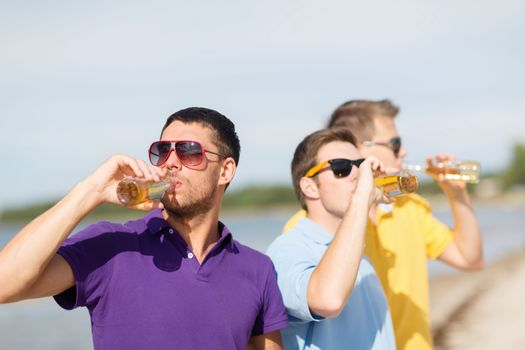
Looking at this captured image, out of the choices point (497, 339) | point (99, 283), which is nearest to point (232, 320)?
point (99, 283)

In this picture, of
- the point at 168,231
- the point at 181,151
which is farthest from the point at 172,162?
the point at 168,231

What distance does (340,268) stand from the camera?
268cm

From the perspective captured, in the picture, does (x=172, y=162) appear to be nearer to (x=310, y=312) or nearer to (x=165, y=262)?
(x=165, y=262)

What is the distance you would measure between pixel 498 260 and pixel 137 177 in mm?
23077

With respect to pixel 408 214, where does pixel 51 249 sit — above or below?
above

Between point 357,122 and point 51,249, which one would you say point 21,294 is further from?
point 357,122

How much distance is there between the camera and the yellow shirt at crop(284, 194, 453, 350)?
3.80 metres

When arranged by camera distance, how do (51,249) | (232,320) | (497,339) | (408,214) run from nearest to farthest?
(51,249) → (232,320) → (408,214) → (497,339)

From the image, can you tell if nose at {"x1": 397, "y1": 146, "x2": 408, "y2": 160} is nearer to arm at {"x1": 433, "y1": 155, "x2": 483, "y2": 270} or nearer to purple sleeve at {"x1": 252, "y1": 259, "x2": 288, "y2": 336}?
arm at {"x1": 433, "y1": 155, "x2": 483, "y2": 270}

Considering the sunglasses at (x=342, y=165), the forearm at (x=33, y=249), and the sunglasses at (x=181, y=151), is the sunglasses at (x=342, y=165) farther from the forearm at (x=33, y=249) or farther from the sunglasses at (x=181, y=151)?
the forearm at (x=33, y=249)

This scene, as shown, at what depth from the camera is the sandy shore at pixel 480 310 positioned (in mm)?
10023

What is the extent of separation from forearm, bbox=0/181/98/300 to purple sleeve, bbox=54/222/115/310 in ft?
0.64

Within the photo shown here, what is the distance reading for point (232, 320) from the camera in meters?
2.60

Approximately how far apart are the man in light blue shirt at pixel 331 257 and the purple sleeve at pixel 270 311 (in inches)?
2.9
